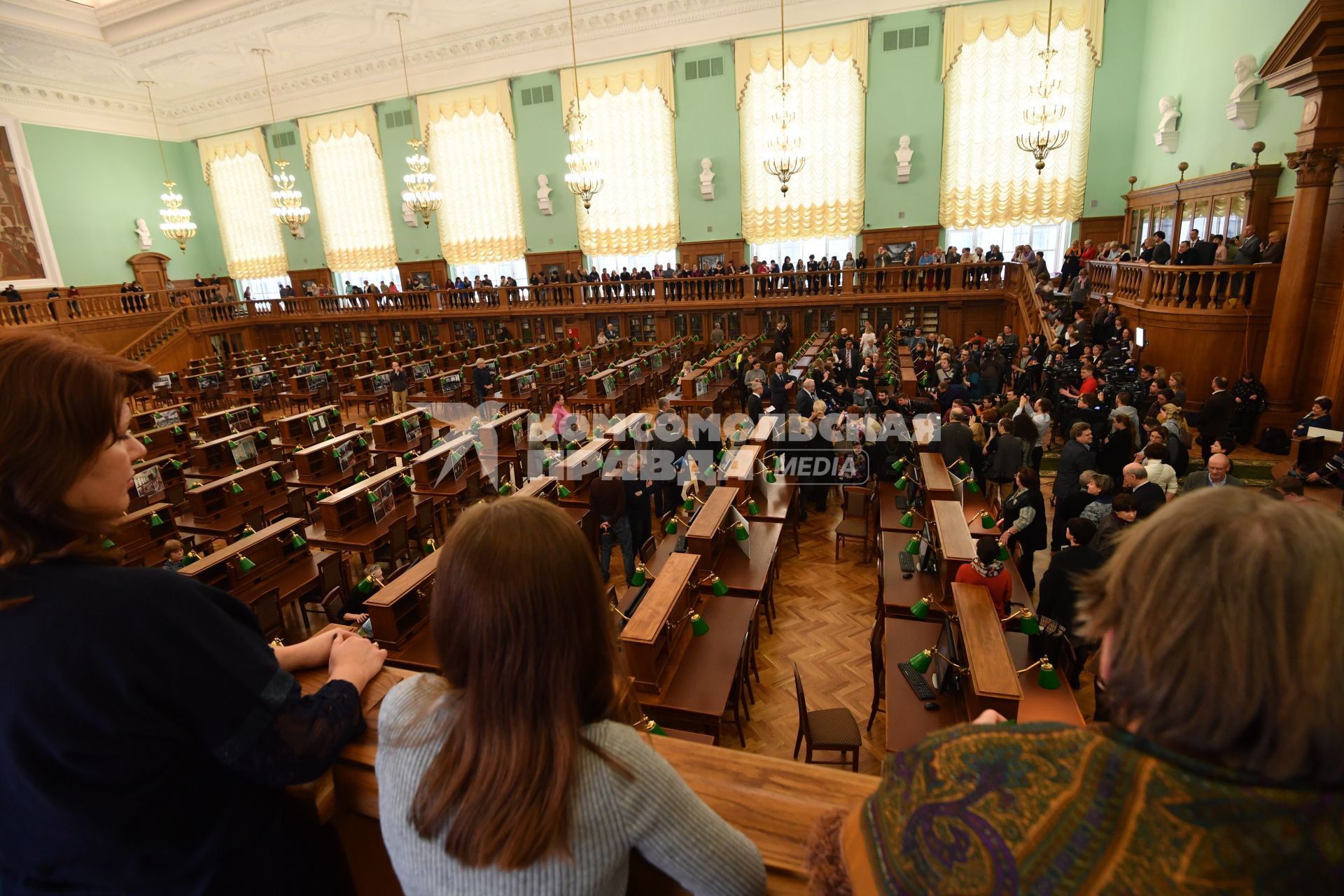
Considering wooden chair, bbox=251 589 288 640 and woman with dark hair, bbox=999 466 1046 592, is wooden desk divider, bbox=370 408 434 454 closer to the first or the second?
wooden chair, bbox=251 589 288 640

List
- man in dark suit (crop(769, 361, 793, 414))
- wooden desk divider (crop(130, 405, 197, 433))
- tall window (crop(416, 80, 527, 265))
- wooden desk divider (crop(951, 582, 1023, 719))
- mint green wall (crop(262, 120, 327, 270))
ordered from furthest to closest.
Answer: mint green wall (crop(262, 120, 327, 270)) → tall window (crop(416, 80, 527, 265)) → wooden desk divider (crop(130, 405, 197, 433)) → man in dark suit (crop(769, 361, 793, 414)) → wooden desk divider (crop(951, 582, 1023, 719))

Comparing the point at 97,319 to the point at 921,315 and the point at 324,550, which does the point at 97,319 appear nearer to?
Answer: the point at 324,550

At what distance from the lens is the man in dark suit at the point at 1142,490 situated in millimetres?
5211

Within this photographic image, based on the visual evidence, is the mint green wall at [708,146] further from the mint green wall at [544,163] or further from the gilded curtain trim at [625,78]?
the mint green wall at [544,163]

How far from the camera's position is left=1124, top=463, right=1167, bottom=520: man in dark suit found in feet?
17.1

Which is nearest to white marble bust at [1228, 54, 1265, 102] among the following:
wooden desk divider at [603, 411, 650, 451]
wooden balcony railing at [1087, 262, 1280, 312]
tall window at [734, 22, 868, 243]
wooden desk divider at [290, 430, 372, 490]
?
wooden balcony railing at [1087, 262, 1280, 312]

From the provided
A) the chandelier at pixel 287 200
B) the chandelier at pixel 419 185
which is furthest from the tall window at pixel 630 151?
the chandelier at pixel 287 200

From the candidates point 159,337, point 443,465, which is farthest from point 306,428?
point 159,337

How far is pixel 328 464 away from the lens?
914 cm

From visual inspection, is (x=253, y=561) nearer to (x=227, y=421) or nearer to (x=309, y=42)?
(x=227, y=421)

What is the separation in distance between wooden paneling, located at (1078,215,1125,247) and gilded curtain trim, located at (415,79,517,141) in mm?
17677

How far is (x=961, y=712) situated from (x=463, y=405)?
12.1 meters

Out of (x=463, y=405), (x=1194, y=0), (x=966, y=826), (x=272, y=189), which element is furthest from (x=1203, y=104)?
(x=272, y=189)

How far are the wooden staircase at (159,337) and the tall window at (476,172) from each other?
890cm
